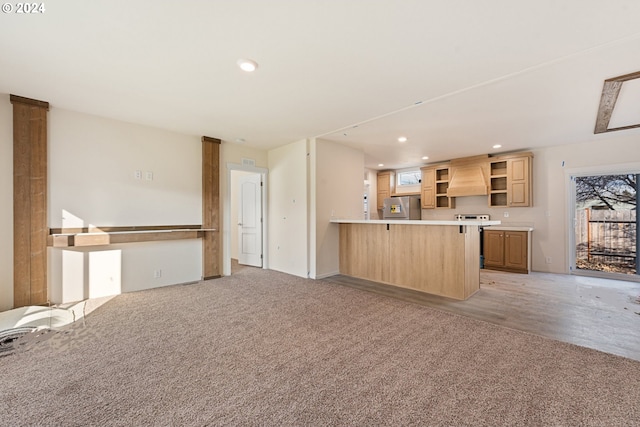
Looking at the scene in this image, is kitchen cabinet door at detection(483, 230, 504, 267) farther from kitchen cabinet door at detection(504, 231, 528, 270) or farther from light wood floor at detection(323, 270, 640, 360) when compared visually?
light wood floor at detection(323, 270, 640, 360)

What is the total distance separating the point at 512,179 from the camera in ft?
19.2

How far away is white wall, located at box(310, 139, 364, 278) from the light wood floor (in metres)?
0.43

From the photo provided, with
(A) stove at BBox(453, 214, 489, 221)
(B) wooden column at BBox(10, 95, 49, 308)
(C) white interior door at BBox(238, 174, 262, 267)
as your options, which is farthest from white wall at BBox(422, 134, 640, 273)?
(B) wooden column at BBox(10, 95, 49, 308)

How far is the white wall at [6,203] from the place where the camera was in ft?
10.8

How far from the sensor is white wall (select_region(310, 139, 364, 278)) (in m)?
5.07

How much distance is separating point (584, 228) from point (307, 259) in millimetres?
5694

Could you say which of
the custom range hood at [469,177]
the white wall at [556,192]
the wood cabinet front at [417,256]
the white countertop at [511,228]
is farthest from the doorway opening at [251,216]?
the white wall at [556,192]

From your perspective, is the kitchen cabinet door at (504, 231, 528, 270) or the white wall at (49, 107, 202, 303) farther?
the kitchen cabinet door at (504, 231, 528, 270)

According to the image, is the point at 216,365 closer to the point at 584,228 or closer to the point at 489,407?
the point at 489,407

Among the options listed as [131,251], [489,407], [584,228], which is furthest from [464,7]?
[584,228]

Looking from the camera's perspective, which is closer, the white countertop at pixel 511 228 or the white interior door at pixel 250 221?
the white countertop at pixel 511 228

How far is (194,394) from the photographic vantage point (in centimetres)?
177

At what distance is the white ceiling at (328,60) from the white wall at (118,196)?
396 mm

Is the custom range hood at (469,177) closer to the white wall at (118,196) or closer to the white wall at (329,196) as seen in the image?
the white wall at (329,196)
